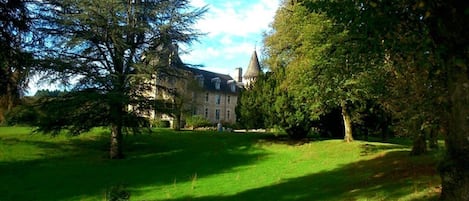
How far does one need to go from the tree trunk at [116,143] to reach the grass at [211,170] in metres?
0.68

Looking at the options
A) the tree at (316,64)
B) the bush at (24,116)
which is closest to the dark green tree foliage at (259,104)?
the tree at (316,64)

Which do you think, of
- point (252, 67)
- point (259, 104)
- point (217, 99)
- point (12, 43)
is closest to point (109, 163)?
point (259, 104)

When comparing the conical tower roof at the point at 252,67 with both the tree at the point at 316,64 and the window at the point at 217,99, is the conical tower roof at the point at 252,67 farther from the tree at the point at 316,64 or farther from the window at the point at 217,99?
the tree at the point at 316,64

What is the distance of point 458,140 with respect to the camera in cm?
743

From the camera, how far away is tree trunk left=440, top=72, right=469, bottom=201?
23.8ft

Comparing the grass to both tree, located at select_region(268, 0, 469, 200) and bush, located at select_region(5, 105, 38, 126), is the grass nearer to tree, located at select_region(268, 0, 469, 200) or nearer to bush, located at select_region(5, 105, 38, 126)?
bush, located at select_region(5, 105, 38, 126)

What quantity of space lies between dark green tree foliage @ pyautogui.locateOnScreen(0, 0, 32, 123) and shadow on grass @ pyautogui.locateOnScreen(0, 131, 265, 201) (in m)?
8.28

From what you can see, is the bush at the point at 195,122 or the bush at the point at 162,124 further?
the bush at the point at 195,122

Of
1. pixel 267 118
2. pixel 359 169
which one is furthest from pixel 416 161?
pixel 267 118

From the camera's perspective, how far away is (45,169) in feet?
76.7

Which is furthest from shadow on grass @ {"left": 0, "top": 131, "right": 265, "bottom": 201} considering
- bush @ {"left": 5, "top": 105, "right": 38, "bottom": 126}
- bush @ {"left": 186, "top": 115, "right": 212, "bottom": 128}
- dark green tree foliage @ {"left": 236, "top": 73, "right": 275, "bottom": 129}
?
bush @ {"left": 186, "top": 115, "right": 212, "bottom": 128}

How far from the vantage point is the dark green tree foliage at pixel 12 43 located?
336 inches

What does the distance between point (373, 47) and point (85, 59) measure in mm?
23209

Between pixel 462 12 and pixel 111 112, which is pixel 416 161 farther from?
pixel 111 112
